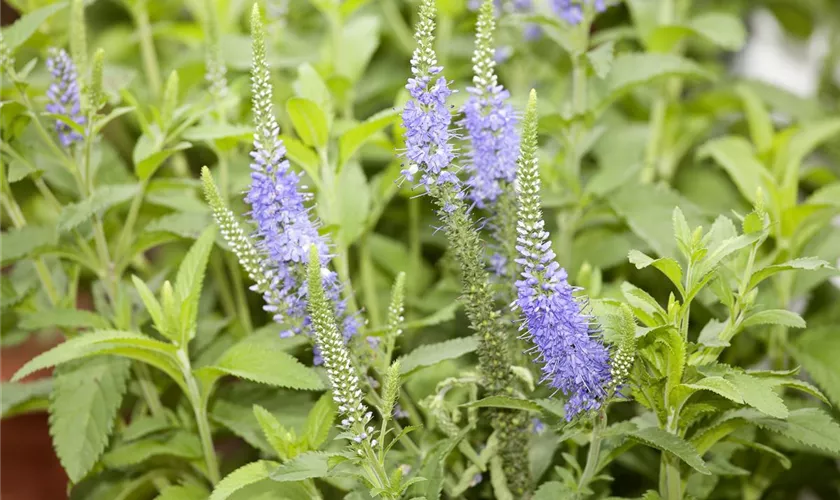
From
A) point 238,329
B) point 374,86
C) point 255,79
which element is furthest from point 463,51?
point 255,79

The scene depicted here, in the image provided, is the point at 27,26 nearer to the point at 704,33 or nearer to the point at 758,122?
the point at 704,33

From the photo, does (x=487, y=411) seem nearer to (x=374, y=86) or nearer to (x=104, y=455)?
(x=104, y=455)

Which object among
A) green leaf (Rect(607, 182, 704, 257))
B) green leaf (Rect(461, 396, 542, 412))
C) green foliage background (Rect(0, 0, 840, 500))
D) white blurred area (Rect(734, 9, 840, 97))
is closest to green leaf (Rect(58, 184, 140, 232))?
green foliage background (Rect(0, 0, 840, 500))

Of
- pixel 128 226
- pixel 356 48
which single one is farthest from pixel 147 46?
pixel 128 226

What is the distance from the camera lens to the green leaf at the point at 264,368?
0.76 metres

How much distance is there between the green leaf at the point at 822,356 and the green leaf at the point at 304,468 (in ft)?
1.94

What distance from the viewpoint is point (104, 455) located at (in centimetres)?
91

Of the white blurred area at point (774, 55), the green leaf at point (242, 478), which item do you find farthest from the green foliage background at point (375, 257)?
the white blurred area at point (774, 55)

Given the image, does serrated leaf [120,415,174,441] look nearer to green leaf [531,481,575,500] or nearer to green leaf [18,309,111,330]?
green leaf [18,309,111,330]

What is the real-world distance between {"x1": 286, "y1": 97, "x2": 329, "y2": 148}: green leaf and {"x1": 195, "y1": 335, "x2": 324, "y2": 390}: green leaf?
0.75 feet

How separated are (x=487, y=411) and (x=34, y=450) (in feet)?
3.75

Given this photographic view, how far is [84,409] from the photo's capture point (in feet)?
2.94

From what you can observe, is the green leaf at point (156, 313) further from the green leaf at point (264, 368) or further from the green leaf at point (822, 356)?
the green leaf at point (822, 356)

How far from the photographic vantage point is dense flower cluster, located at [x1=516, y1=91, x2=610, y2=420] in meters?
0.65
